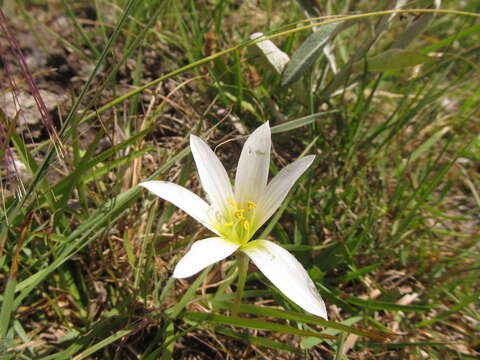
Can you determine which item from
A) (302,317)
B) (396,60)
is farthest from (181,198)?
(396,60)

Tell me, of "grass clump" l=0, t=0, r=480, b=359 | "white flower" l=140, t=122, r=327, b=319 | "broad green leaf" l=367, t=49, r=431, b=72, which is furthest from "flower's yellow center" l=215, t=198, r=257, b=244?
"broad green leaf" l=367, t=49, r=431, b=72

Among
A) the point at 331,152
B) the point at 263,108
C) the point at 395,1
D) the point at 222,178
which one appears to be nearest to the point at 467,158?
the point at 331,152

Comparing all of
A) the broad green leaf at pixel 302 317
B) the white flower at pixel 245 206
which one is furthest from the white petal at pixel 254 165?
the broad green leaf at pixel 302 317

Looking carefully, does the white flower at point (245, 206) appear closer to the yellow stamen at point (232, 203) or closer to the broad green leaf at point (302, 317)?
the yellow stamen at point (232, 203)

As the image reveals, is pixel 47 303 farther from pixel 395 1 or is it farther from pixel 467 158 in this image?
pixel 467 158

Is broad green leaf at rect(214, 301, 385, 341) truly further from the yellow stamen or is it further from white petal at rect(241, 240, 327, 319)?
the yellow stamen
